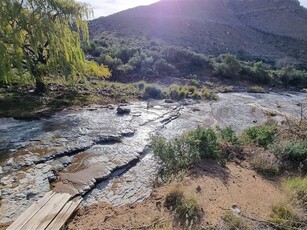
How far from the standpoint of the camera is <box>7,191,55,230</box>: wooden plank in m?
4.43

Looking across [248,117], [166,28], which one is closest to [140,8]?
[166,28]

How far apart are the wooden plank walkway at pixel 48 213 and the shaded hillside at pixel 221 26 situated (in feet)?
117

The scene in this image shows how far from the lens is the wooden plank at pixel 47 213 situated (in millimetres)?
4434

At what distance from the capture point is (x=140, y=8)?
60.0 meters

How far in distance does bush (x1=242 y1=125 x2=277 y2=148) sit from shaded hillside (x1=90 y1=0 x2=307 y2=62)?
30.2 meters

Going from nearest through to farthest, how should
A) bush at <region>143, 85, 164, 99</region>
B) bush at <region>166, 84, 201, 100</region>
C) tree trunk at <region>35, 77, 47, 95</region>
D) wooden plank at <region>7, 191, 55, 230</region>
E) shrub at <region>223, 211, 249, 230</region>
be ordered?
wooden plank at <region>7, 191, 55, 230</region>, shrub at <region>223, 211, 249, 230</region>, tree trunk at <region>35, 77, 47, 95</region>, bush at <region>143, 85, 164, 99</region>, bush at <region>166, 84, 201, 100</region>

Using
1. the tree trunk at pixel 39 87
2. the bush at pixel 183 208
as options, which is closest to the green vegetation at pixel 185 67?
the tree trunk at pixel 39 87

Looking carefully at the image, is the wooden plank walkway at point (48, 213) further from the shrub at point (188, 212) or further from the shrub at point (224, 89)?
the shrub at point (224, 89)

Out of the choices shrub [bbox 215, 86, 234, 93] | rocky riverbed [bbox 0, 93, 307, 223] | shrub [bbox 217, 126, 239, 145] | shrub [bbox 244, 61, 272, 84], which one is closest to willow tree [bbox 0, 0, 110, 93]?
rocky riverbed [bbox 0, 93, 307, 223]

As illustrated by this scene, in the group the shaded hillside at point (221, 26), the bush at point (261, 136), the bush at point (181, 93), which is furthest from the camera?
the shaded hillside at point (221, 26)

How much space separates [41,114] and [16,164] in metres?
4.50

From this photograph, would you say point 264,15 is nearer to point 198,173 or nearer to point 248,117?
point 248,117

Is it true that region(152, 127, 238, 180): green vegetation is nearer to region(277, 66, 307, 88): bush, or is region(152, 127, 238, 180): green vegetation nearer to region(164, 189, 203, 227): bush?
region(164, 189, 203, 227): bush

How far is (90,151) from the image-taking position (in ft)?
27.5
